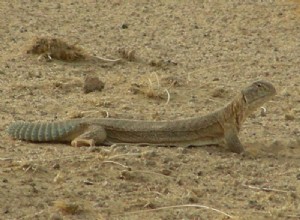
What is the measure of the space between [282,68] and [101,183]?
510cm

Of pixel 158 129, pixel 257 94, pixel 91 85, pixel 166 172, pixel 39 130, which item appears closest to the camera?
pixel 166 172

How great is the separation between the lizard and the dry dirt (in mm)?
107

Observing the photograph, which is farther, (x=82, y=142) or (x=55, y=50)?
(x=55, y=50)

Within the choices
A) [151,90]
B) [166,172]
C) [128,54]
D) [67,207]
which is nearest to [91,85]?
[151,90]

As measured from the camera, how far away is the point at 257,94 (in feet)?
29.4

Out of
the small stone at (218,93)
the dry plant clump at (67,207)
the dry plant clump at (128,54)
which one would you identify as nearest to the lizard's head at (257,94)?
the small stone at (218,93)

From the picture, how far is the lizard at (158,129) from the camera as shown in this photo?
28.4 ft

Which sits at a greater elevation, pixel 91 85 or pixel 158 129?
pixel 158 129

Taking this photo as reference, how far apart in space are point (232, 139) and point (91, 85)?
90.3 inches

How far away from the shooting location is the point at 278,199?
24.8ft

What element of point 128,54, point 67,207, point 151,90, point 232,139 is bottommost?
point 128,54

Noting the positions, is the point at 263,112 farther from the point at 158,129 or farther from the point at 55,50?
the point at 55,50

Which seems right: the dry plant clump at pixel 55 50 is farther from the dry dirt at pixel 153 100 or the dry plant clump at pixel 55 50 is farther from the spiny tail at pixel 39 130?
the spiny tail at pixel 39 130

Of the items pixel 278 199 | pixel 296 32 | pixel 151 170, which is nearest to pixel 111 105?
pixel 151 170
